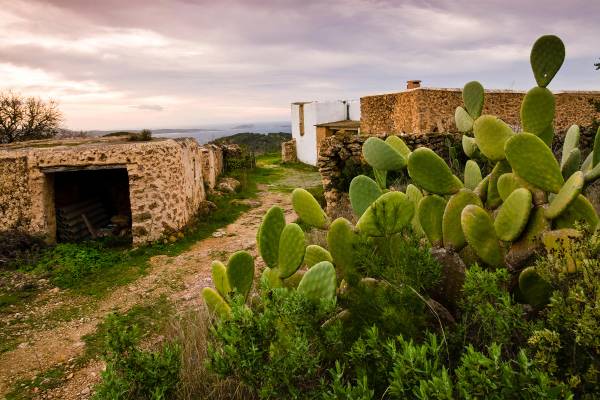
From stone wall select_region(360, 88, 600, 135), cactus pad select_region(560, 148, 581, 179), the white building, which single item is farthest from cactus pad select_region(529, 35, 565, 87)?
the white building

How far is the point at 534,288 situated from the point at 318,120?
55.7ft

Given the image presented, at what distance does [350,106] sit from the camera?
62.5 feet

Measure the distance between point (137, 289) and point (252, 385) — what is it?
4.27m

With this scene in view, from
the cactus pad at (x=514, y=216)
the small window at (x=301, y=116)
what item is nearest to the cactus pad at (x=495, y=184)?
the cactus pad at (x=514, y=216)

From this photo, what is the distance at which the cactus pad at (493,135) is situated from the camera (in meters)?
2.59

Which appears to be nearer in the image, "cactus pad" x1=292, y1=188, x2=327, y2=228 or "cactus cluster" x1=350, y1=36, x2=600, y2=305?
"cactus cluster" x1=350, y1=36, x2=600, y2=305

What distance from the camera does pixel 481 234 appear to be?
2137 mm

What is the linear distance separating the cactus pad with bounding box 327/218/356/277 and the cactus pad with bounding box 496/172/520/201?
3.07ft

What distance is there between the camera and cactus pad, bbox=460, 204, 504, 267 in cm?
213

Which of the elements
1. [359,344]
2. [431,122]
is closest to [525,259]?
[359,344]

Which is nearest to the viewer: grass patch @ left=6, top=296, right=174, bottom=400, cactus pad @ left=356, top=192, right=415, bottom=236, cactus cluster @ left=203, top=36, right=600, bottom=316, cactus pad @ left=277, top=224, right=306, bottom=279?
cactus cluster @ left=203, top=36, right=600, bottom=316

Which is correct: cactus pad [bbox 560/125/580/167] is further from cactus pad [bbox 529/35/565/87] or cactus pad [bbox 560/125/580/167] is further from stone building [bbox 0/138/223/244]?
stone building [bbox 0/138/223/244]

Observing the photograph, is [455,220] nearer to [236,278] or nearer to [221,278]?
[236,278]

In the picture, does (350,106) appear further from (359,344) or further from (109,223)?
(359,344)
